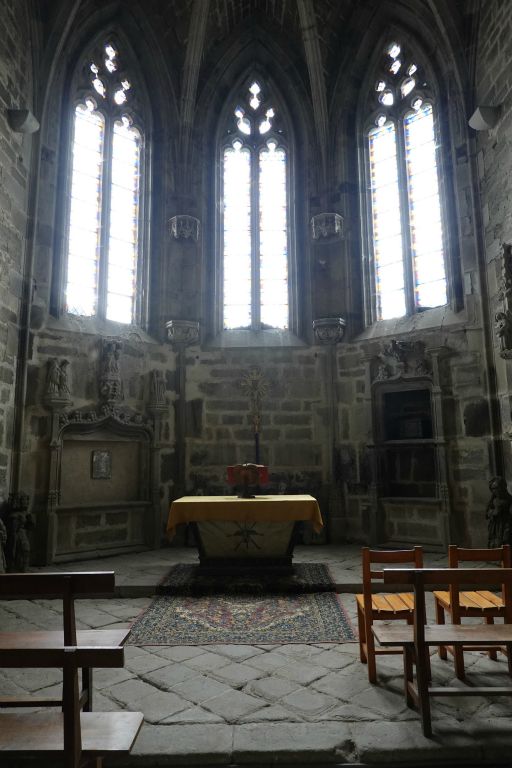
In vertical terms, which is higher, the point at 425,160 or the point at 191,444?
the point at 425,160

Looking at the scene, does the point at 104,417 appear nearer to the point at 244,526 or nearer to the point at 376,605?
the point at 244,526

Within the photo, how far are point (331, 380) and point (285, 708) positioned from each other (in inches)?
267

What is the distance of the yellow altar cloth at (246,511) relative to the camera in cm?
647

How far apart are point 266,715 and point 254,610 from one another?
2.32 metres

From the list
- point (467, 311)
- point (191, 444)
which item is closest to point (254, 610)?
point (191, 444)

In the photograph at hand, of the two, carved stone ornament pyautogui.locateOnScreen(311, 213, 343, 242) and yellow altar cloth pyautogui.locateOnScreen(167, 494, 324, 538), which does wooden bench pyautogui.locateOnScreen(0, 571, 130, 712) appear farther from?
carved stone ornament pyautogui.locateOnScreen(311, 213, 343, 242)

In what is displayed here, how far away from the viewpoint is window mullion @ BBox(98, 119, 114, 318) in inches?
367

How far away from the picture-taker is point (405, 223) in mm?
9680

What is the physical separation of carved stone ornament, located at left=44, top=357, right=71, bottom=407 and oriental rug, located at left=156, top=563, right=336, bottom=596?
3003 millimetres

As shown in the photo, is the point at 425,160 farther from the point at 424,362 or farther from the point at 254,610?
the point at 254,610

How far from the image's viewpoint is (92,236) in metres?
9.42

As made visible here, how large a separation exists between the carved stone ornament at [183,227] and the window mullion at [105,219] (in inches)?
44.7

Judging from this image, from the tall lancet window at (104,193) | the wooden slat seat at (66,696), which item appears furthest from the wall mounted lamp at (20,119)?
the wooden slat seat at (66,696)

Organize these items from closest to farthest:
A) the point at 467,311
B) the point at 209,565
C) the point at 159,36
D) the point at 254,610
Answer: the point at 254,610, the point at 209,565, the point at 467,311, the point at 159,36
